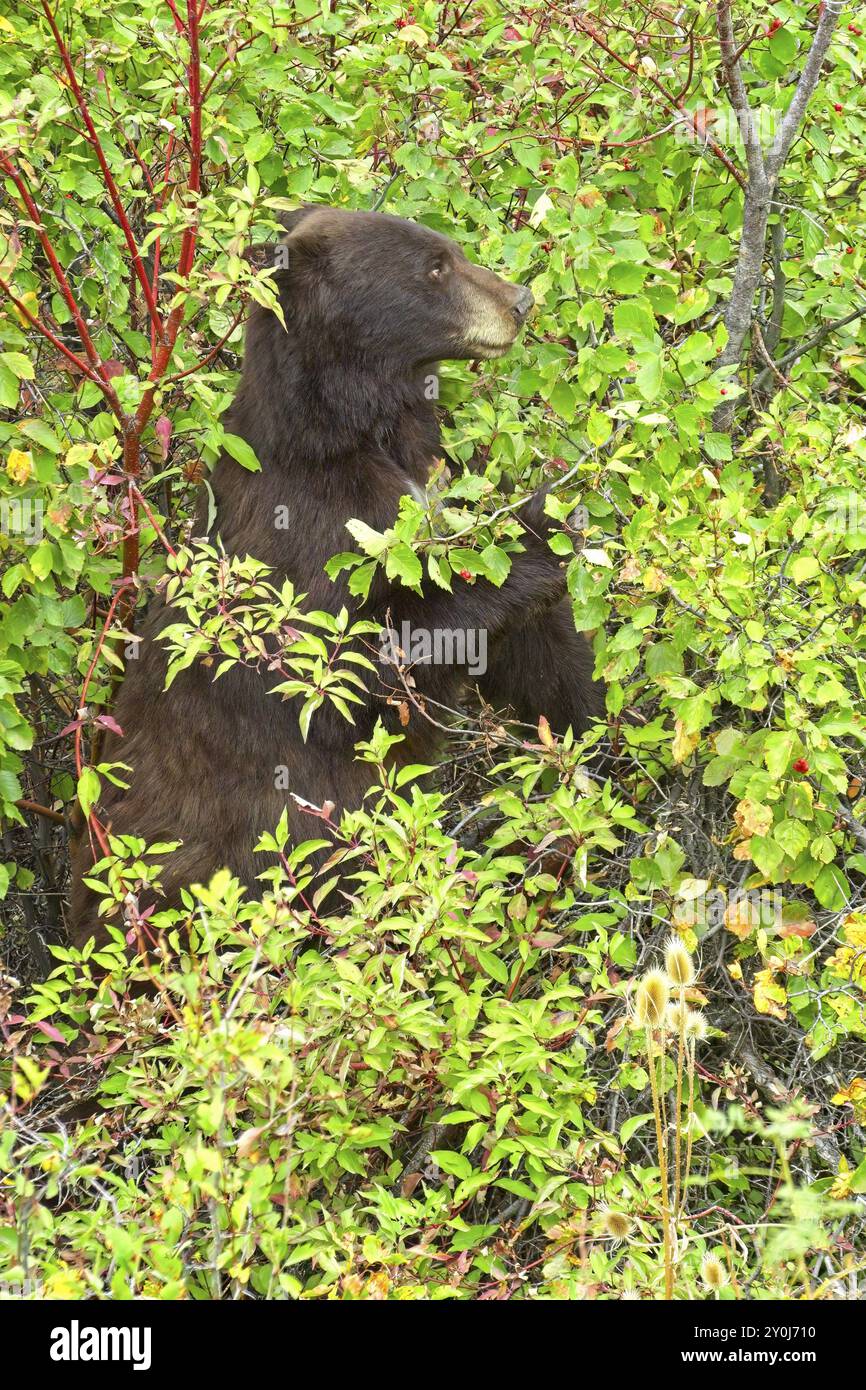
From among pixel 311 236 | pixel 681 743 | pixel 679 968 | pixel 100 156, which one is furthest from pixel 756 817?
pixel 100 156

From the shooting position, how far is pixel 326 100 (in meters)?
3.68

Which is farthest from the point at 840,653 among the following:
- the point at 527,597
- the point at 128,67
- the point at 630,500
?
the point at 128,67

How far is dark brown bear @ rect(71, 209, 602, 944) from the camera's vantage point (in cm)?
375

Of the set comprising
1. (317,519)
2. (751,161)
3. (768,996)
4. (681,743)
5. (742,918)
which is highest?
(751,161)

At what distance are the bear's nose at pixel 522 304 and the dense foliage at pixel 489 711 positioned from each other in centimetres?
7

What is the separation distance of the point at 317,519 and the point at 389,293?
643 mm

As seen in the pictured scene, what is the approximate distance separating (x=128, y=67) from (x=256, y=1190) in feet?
9.74

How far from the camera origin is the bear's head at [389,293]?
3.83 metres

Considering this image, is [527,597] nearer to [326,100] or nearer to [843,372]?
[843,372]

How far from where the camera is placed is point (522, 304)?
377 centimetres

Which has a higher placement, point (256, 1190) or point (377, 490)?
point (377, 490)

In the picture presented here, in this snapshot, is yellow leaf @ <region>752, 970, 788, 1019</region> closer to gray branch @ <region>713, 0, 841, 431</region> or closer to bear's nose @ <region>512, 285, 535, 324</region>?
gray branch @ <region>713, 0, 841, 431</region>

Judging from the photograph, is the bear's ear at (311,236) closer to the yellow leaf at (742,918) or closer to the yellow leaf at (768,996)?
the yellow leaf at (742,918)

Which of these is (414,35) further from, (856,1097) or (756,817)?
(856,1097)
